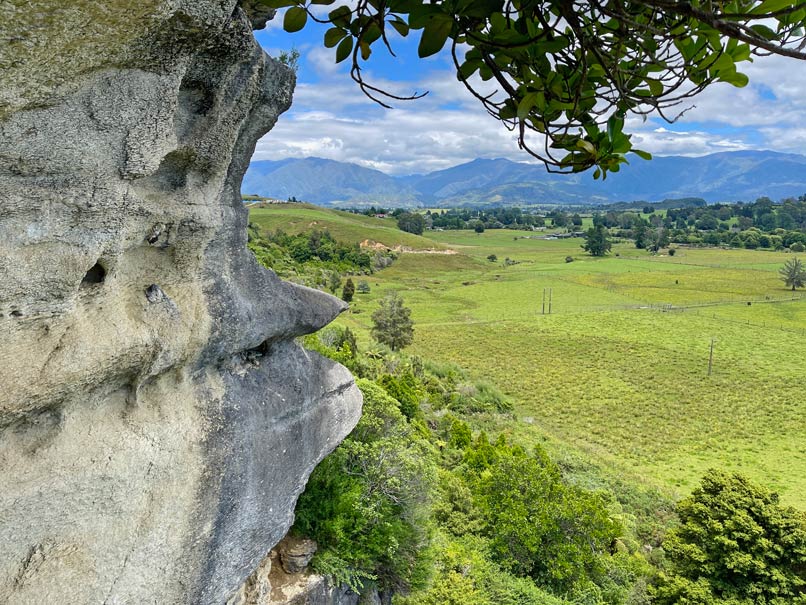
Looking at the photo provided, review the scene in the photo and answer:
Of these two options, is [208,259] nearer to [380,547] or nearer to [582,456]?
[380,547]

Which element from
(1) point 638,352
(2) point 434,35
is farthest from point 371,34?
Result: (1) point 638,352

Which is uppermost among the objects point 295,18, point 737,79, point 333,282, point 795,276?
point 295,18

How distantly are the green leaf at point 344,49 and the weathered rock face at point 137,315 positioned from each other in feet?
8.25

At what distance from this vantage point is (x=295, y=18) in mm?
3223

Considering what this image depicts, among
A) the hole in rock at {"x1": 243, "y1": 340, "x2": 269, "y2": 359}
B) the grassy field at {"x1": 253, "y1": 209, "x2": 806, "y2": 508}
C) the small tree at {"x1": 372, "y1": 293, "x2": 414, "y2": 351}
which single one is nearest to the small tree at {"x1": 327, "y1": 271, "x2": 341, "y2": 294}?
the grassy field at {"x1": 253, "y1": 209, "x2": 806, "y2": 508}

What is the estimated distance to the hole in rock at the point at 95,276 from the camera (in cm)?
621

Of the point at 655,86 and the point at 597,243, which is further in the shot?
the point at 597,243

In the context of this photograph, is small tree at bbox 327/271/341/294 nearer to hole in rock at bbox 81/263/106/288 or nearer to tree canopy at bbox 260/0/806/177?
hole in rock at bbox 81/263/106/288

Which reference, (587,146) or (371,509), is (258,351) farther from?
(587,146)

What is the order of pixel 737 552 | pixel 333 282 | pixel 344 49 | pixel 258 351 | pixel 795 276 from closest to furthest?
1. pixel 344 49
2. pixel 258 351
3. pixel 737 552
4. pixel 333 282
5. pixel 795 276

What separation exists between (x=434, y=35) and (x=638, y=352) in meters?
61.3

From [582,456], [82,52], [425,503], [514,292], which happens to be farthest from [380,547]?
[514,292]

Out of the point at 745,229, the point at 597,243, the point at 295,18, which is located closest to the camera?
the point at 295,18

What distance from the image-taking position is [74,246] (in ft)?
18.5
